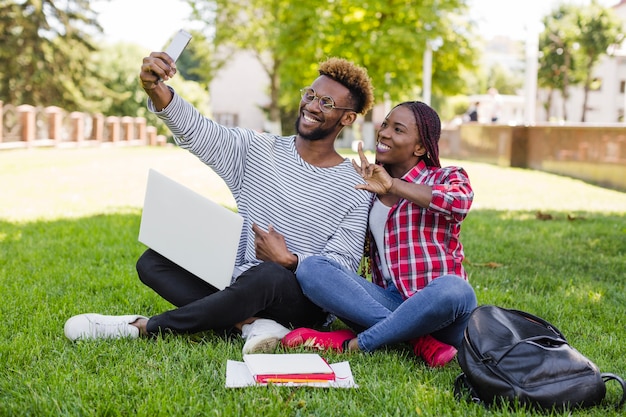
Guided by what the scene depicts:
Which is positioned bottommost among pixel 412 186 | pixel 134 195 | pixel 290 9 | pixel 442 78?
pixel 134 195

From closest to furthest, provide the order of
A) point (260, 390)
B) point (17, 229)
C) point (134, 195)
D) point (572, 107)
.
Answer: point (260, 390) < point (17, 229) < point (134, 195) < point (572, 107)

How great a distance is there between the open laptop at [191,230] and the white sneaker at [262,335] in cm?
24

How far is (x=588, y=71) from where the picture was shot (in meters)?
50.3

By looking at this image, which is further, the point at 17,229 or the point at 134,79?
the point at 134,79

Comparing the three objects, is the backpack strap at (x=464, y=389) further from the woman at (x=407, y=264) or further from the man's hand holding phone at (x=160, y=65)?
the man's hand holding phone at (x=160, y=65)

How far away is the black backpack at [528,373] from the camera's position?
9.11 feet

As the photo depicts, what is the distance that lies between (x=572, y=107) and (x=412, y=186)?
2696 inches

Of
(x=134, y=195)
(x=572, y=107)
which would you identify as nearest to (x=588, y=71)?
(x=572, y=107)

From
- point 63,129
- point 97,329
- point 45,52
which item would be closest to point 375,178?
point 97,329

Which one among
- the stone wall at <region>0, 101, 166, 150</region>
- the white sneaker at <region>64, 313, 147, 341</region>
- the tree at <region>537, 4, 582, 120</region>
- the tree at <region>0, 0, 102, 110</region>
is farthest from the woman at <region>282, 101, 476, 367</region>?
the tree at <region>537, 4, 582, 120</region>

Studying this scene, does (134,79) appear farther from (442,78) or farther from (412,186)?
(412,186)

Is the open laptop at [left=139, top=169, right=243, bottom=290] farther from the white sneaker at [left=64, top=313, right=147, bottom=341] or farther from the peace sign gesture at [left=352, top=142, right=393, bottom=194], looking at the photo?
the peace sign gesture at [left=352, top=142, right=393, bottom=194]

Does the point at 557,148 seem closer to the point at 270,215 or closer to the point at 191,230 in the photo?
the point at 270,215

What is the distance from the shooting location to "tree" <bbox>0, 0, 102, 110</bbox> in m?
31.6
